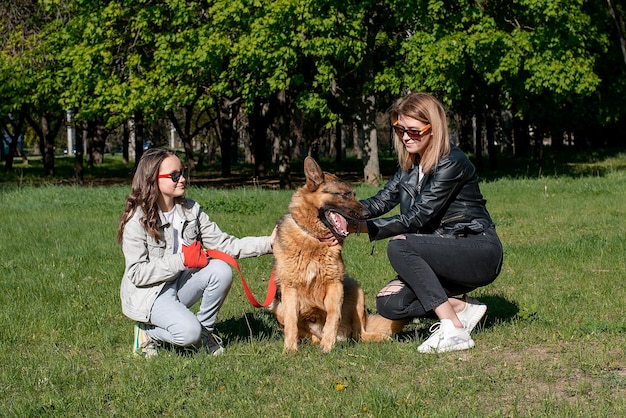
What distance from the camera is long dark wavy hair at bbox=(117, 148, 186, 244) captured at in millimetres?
5969

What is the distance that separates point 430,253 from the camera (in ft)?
19.9

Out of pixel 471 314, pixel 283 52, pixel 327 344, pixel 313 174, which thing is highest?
pixel 283 52

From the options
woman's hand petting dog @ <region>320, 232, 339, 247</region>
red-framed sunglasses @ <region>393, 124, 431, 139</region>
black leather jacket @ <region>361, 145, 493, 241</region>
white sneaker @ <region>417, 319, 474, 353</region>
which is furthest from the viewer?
woman's hand petting dog @ <region>320, 232, 339, 247</region>

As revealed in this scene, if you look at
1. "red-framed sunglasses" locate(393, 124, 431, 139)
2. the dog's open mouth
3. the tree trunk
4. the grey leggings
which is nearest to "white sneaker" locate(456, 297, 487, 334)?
the dog's open mouth

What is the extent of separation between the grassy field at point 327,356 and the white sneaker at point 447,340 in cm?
10

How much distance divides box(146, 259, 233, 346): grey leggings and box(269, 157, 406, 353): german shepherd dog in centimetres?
52

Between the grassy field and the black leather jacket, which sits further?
the black leather jacket

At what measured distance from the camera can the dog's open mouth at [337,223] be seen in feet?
20.4

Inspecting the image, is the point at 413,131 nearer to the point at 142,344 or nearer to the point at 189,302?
the point at 189,302

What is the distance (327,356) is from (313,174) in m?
1.47

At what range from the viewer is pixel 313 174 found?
622 cm

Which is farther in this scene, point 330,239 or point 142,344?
point 330,239

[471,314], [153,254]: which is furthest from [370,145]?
[153,254]

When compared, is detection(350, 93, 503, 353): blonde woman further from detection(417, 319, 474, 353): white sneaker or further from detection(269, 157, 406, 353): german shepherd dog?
detection(269, 157, 406, 353): german shepherd dog
